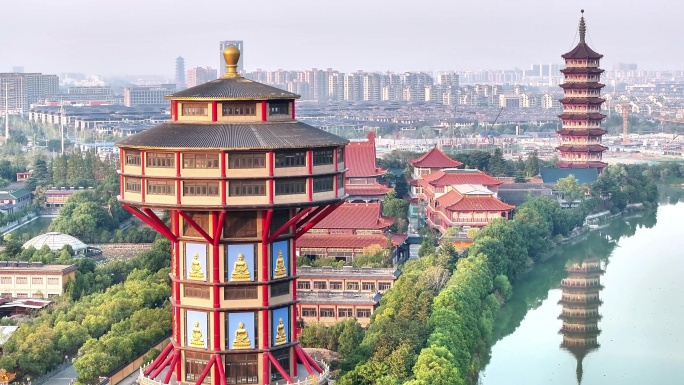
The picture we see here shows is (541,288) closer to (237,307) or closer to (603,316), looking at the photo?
(603,316)

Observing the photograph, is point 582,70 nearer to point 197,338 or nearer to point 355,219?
point 355,219

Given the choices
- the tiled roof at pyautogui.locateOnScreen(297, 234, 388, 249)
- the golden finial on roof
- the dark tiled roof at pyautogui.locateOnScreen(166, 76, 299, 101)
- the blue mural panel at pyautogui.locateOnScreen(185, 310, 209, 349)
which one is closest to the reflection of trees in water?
the tiled roof at pyautogui.locateOnScreen(297, 234, 388, 249)

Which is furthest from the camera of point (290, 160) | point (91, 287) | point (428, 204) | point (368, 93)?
point (368, 93)

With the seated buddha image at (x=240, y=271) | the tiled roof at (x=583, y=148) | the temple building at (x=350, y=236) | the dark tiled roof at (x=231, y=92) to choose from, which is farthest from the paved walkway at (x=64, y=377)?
the tiled roof at (x=583, y=148)

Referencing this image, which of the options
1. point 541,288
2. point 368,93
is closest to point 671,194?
point 541,288

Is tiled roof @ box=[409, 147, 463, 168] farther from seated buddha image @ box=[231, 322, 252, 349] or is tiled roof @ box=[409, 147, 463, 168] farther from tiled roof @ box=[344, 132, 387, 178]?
seated buddha image @ box=[231, 322, 252, 349]

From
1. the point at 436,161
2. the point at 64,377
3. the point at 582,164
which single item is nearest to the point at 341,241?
the point at 64,377
